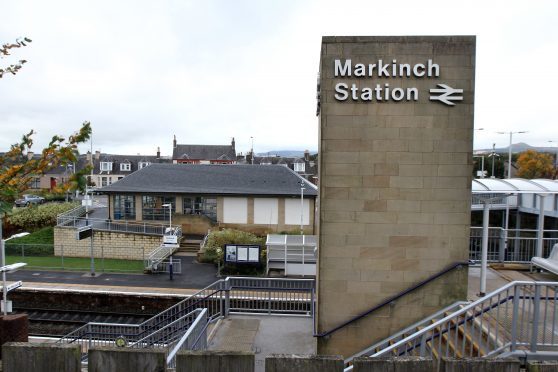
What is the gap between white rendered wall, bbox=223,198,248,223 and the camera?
Result: 32.4 metres

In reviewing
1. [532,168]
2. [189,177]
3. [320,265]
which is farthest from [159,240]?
[532,168]

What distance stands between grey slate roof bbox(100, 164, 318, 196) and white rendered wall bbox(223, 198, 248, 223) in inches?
29.2

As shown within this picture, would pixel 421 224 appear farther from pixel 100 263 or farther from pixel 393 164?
pixel 100 263

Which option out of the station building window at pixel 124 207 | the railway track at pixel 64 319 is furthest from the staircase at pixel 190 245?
the railway track at pixel 64 319

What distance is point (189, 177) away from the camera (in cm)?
Result: 3606

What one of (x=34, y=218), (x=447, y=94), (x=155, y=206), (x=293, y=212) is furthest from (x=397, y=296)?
(x=34, y=218)

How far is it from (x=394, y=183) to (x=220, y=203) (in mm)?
26153

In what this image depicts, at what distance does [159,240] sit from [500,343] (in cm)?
2575

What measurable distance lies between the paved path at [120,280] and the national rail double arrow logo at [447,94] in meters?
16.5

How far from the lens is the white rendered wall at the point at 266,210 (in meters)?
32.0

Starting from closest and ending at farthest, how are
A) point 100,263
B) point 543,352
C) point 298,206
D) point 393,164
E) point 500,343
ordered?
point 543,352 → point 500,343 → point 393,164 → point 100,263 → point 298,206

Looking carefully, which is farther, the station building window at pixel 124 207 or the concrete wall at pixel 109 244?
the station building window at pixel 124 207

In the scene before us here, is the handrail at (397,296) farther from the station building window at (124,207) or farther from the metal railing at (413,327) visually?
the station building window at (124,207)

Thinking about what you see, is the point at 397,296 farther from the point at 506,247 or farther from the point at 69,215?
the point at 69,215
